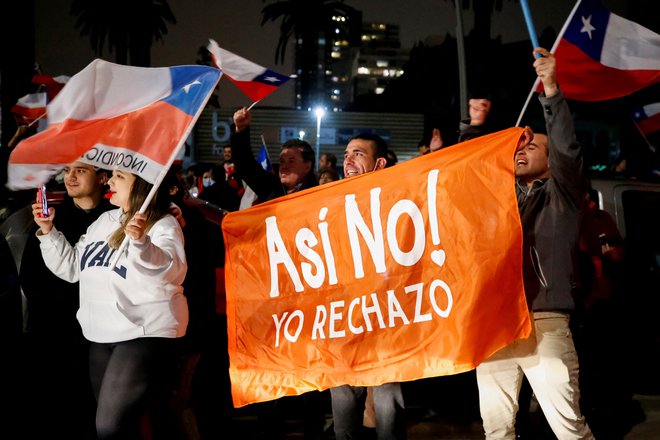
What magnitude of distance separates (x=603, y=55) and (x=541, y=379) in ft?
6.52

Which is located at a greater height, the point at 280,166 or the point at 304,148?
the point at 304,148

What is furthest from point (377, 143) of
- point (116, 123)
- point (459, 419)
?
point (459, 419)

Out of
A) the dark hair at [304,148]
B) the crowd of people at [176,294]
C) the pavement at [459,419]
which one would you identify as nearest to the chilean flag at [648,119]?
the crowd of people at [176,294]

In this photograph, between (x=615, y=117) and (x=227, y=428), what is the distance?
116 feet

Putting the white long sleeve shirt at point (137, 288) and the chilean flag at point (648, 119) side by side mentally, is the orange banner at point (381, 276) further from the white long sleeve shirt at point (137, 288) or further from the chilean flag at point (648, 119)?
the chilean flag at point (648, 119)

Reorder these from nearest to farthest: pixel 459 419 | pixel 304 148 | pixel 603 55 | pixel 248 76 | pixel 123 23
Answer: pixel 603 55, pixel 248 76, pixel 304 148, pixel 459 419, pixel 123 23

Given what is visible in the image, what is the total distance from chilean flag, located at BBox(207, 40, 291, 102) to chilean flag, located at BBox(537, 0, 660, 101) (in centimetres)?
187

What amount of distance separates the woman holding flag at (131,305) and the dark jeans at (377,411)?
101cm

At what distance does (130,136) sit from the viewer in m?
3.66

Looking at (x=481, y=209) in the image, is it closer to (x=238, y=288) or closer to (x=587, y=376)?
(x=238, y=288)

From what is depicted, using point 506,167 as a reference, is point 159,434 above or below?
below

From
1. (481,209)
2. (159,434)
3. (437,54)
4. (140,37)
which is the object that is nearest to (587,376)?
(481,209)

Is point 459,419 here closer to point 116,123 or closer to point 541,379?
point 541,379

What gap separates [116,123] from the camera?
3703 mm
